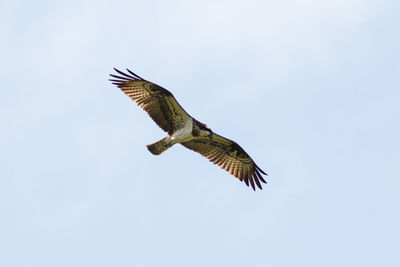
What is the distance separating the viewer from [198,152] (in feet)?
74.1

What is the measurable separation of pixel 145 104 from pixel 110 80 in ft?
3.54

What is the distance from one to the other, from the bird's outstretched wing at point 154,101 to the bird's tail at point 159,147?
1.16 feet

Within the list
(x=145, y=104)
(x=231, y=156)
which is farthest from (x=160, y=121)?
(x=231, y=156)

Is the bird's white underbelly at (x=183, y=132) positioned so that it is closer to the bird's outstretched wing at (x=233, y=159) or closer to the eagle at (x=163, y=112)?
the eagle at (x=163, y=112)

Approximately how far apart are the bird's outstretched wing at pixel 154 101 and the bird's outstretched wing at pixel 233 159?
1633 millimetres

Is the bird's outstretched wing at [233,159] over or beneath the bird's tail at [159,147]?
over

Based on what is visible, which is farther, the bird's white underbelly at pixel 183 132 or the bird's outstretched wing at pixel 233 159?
the bird's outstretched wing at pixel 233 159

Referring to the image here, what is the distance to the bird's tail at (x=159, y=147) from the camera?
2083cm

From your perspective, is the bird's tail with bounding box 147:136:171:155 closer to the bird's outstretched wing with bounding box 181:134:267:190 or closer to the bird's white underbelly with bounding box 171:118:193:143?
the bird's white underbelly with bounding box 171:118:193:143

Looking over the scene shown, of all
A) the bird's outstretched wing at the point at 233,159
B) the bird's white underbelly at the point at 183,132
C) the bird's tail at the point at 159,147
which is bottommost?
the bird's tail at the point at 159,147

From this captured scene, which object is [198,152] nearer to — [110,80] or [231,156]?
[231,156]

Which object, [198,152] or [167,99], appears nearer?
[167,99]

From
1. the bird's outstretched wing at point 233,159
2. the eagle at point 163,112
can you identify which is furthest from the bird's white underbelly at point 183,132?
the bird's outstretched wing at point 233,159

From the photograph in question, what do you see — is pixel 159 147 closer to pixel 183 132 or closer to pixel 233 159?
pixel 183 132
